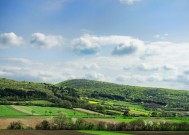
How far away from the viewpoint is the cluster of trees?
5374 inches

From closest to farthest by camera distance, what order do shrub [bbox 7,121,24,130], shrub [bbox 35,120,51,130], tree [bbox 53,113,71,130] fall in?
shrub [bbox 7,121,24,130], shrub [bbox 35,120,51,130], tree [bbox 53,113,71,130]

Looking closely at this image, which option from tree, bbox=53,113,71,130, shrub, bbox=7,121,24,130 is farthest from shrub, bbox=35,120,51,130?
shrub, bbox=7,121,24,130

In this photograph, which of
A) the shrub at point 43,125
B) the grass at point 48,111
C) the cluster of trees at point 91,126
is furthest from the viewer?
the grass at point 48,111

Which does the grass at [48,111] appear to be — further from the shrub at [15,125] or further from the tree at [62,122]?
the shrub at [15,125]

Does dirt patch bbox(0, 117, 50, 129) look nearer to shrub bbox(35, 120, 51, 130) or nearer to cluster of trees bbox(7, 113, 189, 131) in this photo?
shrub bbox(35, 120, 51, 130)

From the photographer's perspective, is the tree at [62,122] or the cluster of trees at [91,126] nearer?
the cluster of trees at [91,126]

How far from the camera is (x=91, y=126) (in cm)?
14350

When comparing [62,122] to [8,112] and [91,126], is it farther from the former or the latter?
[8,112]

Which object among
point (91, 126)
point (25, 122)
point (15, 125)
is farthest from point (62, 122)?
point (15, 125)

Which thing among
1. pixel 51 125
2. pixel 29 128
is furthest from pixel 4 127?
pixel 51 125

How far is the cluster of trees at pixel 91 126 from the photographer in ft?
448

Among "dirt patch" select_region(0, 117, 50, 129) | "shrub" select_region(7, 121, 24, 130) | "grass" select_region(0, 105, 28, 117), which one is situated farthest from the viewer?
"grass" select_region(0, 105, 28, 117)

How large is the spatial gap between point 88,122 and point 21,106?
191 ft

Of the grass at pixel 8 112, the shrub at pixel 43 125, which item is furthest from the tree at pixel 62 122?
the grass at pixel 8 112
